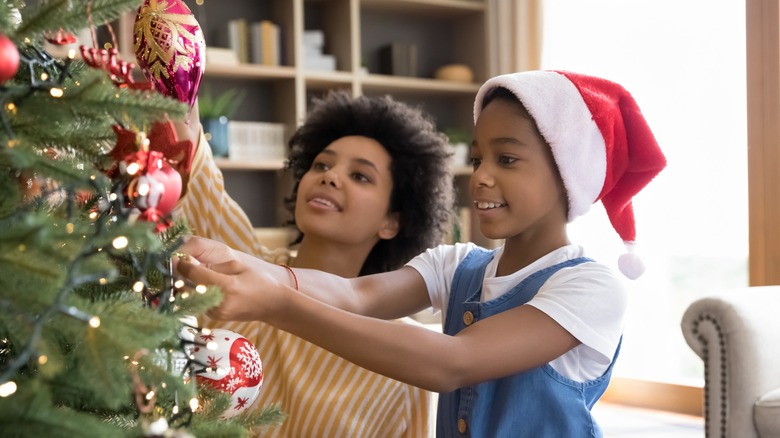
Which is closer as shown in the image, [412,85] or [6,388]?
[6,388]

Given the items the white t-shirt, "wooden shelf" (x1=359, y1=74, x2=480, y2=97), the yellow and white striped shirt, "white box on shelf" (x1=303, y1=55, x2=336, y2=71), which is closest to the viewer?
the white t-shirt

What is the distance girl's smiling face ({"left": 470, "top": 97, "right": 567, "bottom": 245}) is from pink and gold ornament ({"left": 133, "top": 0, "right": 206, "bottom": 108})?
499 mm

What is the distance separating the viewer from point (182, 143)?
991 millimetres

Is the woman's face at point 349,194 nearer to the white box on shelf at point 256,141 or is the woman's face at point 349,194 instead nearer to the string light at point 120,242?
the string light at point 120,242

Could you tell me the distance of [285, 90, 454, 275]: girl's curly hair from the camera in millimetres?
2188

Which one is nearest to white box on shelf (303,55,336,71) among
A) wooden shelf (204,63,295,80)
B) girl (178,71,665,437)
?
wooden shelf (204,63,295,80)

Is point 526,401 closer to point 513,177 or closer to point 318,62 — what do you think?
point 513,177

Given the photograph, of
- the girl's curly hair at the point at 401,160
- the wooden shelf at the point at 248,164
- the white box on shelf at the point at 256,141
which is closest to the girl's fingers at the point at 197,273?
the girl's curly hair at the point at 401,160

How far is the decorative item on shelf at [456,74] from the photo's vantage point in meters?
4.84

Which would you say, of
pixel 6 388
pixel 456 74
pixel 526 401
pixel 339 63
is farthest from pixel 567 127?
pixel 456 74

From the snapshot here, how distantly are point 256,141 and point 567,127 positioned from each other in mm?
3064

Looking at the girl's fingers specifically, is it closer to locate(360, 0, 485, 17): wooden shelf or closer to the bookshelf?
the bookshelf

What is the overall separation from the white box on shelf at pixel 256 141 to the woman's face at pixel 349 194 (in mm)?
2179

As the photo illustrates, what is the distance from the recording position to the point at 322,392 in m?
1.84
